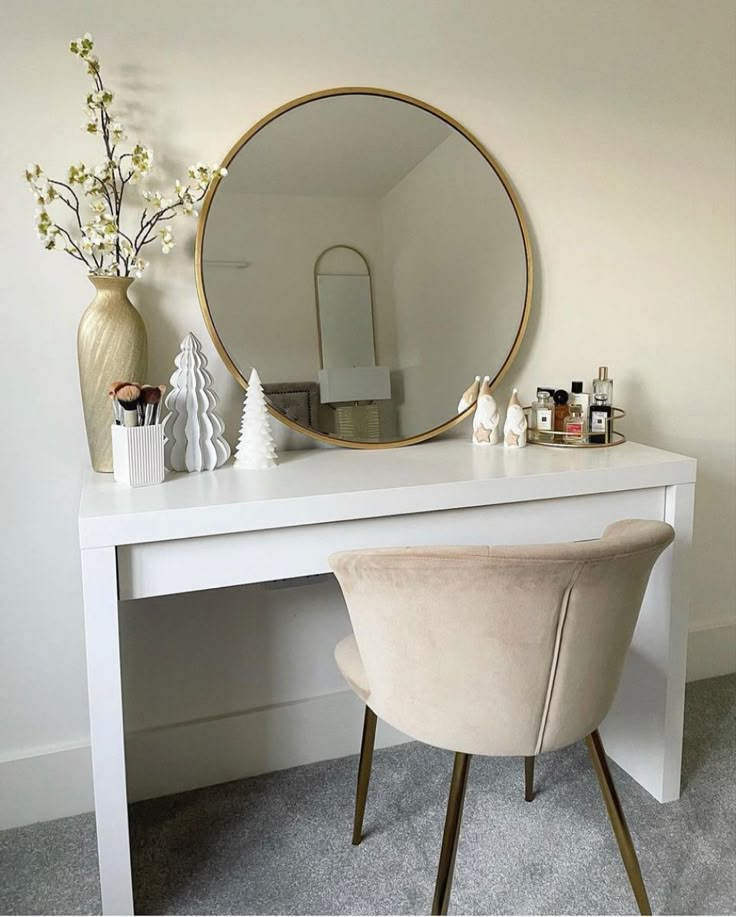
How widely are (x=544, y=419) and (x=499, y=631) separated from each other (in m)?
0.89

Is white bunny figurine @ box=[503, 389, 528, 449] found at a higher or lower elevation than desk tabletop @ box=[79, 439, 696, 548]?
higher

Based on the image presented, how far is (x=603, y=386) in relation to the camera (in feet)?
6.75

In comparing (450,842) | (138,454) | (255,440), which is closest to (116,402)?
(138,454)

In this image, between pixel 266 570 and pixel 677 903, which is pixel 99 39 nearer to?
pixel 266 570

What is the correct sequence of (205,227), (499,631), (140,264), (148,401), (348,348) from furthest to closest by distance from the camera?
1. (348,348)
2. (205,227)
3. (140,264)
4. (148,401)
5. (499,631)

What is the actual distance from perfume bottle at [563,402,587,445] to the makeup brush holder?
3.23 feet

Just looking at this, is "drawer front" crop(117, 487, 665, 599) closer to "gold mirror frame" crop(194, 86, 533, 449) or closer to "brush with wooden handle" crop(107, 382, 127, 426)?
"brush with wooden handle" crop(107, 382, 127, 426)

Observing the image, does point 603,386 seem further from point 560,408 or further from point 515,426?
point 515,426

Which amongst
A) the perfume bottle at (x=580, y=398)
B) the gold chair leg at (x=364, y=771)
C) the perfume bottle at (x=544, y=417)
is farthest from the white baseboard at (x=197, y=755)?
the perfume bottle at (x=580, y=398)

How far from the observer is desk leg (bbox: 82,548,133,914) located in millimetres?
1357

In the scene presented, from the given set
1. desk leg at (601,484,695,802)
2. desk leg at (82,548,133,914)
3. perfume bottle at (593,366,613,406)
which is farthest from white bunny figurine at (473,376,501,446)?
desk leg at (82,548,133,914)

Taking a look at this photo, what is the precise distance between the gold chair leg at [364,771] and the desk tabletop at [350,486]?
0.47 m

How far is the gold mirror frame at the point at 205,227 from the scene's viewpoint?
178 cm

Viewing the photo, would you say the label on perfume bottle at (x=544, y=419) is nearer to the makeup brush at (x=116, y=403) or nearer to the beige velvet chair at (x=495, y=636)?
the beige velvet chair at (x=495, y=636)
